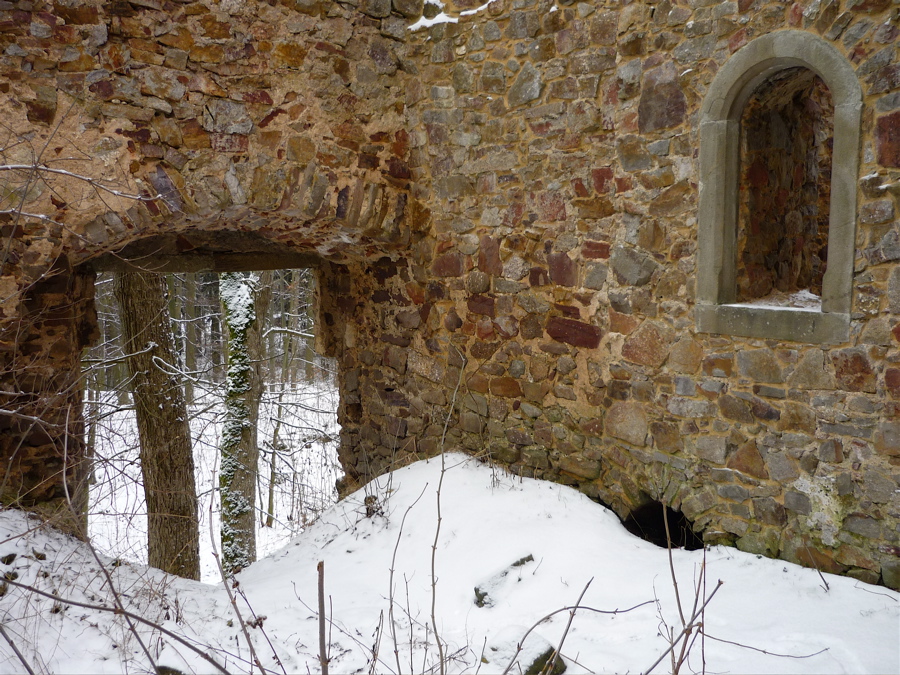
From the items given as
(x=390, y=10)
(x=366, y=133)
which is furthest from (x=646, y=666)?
(x=390, y=10)

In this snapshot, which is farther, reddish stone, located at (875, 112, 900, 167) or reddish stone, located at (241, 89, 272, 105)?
reddish stone, located at (241, 89, 272, 105)

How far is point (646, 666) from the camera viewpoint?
9.05 feet

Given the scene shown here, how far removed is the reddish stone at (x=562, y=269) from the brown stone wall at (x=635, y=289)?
0.05 feet

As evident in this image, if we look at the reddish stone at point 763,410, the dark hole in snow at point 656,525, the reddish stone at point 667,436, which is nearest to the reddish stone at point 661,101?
the reddish stone at point 763,410

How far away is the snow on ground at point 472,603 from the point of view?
9.23ft

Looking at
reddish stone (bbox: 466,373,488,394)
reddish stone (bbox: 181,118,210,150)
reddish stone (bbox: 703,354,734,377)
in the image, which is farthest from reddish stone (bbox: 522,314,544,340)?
reddish stone (bbox: 181,118,210,150)

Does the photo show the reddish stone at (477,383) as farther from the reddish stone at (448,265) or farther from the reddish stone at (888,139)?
the reddish stone at (888,139)

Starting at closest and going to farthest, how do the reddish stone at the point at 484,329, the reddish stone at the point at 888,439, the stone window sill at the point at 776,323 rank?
the reddish stone at the point at 888,439 < the stone window sill at the point at 776,323 < the reddish stone at the point at 484,329

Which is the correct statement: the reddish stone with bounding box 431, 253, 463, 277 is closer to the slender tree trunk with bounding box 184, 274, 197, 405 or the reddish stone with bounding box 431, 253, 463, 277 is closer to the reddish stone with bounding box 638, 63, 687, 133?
the reddish stone with bounding box 638, 63, 687, 133

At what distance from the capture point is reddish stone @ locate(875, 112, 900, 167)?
276 centimetres

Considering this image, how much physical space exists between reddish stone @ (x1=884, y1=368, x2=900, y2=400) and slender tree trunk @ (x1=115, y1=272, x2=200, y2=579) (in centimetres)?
612

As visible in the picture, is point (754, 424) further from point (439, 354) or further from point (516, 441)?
point (439, 354)

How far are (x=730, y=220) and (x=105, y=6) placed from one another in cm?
385

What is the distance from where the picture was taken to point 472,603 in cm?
345
